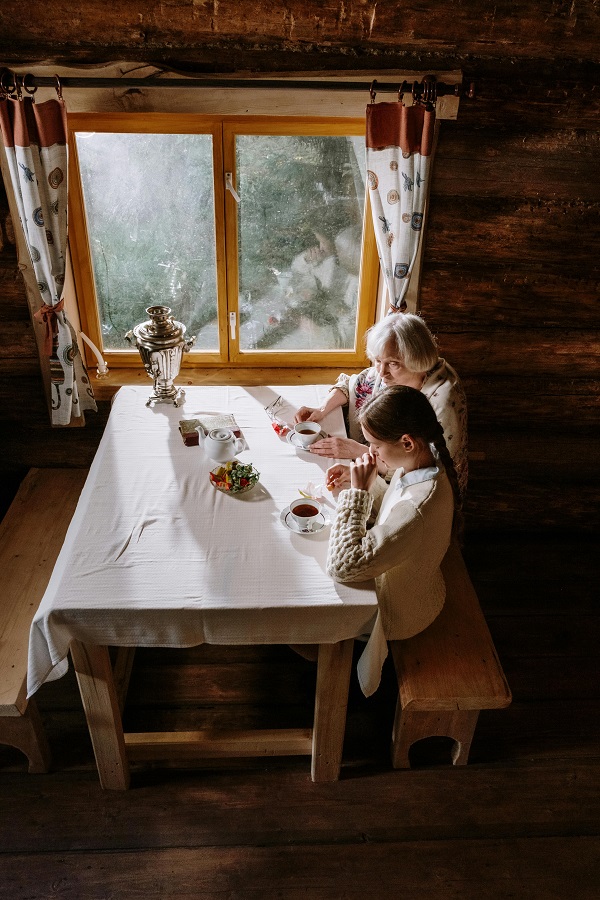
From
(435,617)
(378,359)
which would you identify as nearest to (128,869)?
(435,617)

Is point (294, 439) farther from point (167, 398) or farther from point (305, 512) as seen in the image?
point (167, 398)

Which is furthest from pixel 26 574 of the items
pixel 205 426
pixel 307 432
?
pixel 307 432

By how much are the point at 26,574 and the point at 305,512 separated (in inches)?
43.5

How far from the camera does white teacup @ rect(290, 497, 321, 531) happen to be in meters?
2.08

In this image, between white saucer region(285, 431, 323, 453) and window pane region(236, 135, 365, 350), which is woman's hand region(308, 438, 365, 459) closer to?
white saucer region(285, 431, 323, 453)

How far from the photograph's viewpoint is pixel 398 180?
8.72 feet

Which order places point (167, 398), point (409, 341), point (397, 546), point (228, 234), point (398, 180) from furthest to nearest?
1. point (228, 234)
2. point (167, 398)
3. point (398, 180)
4. point (409, 341)
5. point (397, 546)

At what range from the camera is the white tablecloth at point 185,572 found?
1.83m

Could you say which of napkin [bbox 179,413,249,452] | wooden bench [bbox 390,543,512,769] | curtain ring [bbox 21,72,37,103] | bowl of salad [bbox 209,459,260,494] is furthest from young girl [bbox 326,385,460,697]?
curtain ring [bbox 21,72,37,103]

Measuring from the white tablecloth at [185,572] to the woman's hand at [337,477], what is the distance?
2.2 inches

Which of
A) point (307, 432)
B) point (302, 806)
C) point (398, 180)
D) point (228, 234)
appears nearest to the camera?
point (302, 806)

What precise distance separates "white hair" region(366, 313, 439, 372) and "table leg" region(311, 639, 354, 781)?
104 cm

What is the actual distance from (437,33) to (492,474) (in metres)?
1.99

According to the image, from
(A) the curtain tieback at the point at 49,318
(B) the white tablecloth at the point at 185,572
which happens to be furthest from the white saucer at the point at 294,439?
(A) the curtain tieback at the point at 49,318
